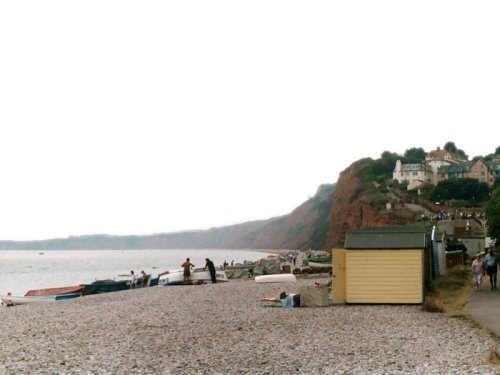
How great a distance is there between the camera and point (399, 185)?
141750 millimetres

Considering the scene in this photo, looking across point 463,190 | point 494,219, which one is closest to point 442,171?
point 463,190

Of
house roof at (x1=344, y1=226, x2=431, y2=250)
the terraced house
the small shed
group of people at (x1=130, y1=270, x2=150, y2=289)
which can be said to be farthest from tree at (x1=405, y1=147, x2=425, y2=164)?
the small shed

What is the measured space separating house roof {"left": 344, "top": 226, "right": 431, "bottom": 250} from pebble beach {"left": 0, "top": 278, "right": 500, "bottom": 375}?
230cm

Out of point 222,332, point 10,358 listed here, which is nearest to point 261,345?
point 222,332

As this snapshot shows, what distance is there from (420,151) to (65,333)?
161717mm

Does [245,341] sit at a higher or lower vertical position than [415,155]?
lower

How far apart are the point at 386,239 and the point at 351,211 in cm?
11446

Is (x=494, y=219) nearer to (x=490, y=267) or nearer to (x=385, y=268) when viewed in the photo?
(x=490, y=267)

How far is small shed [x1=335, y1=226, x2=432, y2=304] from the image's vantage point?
2309cm

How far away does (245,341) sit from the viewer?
16.5m

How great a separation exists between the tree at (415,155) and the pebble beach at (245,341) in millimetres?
146751

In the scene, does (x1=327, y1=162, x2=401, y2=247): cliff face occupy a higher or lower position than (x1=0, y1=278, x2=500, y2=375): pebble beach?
higher

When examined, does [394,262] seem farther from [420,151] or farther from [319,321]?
[420,151]

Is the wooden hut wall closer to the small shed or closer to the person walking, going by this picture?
the small shed
